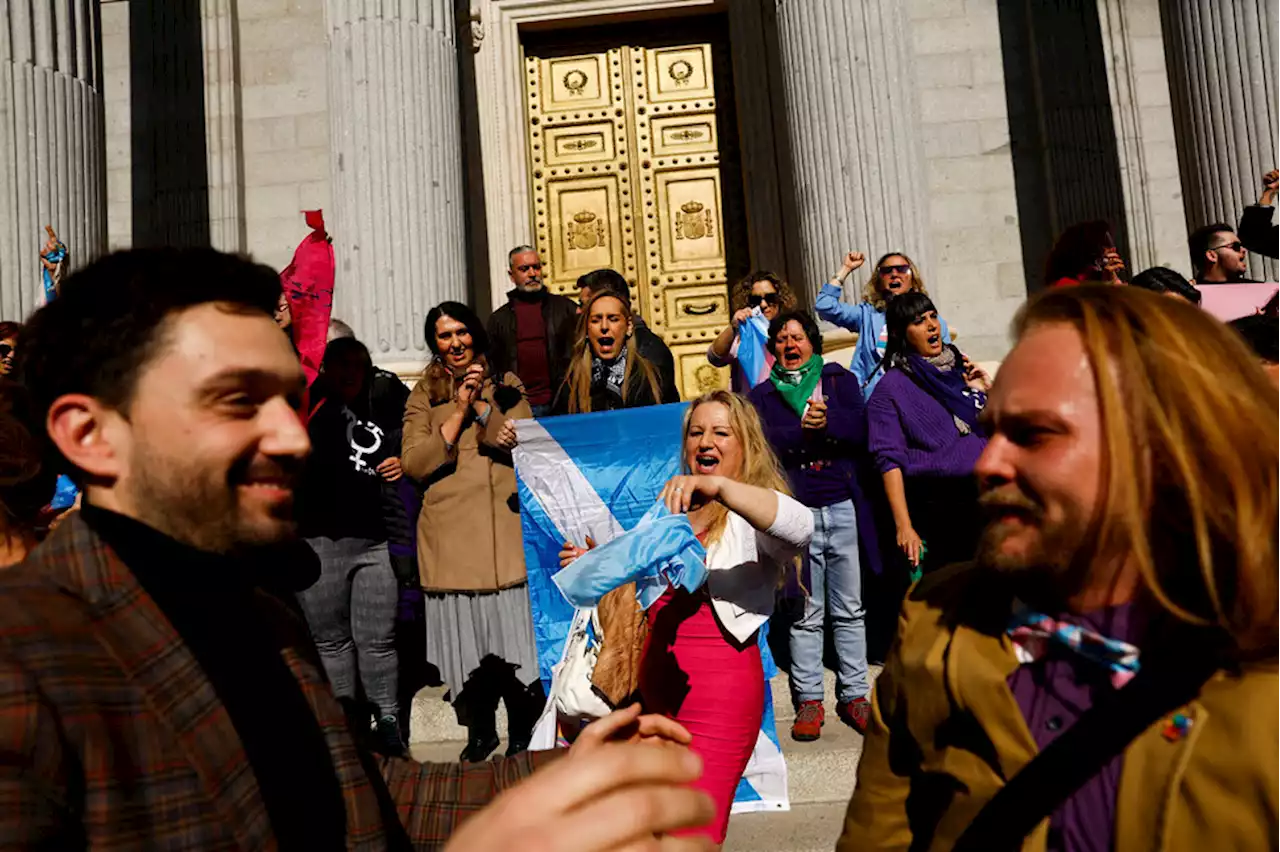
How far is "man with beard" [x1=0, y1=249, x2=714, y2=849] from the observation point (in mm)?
1179

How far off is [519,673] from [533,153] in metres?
6.81

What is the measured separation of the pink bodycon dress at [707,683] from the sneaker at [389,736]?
2.25m

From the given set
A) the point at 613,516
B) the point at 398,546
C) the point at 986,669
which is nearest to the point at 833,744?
the point at 613,516

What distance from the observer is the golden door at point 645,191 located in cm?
1059

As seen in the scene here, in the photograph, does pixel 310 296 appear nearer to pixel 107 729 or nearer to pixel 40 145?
pixel 40 145

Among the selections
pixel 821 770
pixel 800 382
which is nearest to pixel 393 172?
→ pixel 800 382

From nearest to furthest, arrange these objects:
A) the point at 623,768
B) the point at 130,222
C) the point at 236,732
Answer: the point at 623,768 < the point at 236,732 < the point at 130,222

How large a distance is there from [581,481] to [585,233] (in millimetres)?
6050

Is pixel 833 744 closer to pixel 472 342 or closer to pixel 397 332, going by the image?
pixel 472 342

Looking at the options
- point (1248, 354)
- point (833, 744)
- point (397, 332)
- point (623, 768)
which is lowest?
point (833, 744)

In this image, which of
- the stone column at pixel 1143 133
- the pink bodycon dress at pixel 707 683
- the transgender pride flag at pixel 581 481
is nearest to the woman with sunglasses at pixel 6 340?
the transgender pride flag at pixel 581 481

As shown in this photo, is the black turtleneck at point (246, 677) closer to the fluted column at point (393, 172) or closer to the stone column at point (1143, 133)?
the fluted column at point (393, 172)

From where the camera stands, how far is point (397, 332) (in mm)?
7867

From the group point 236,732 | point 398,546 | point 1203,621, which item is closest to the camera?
point 236,732
